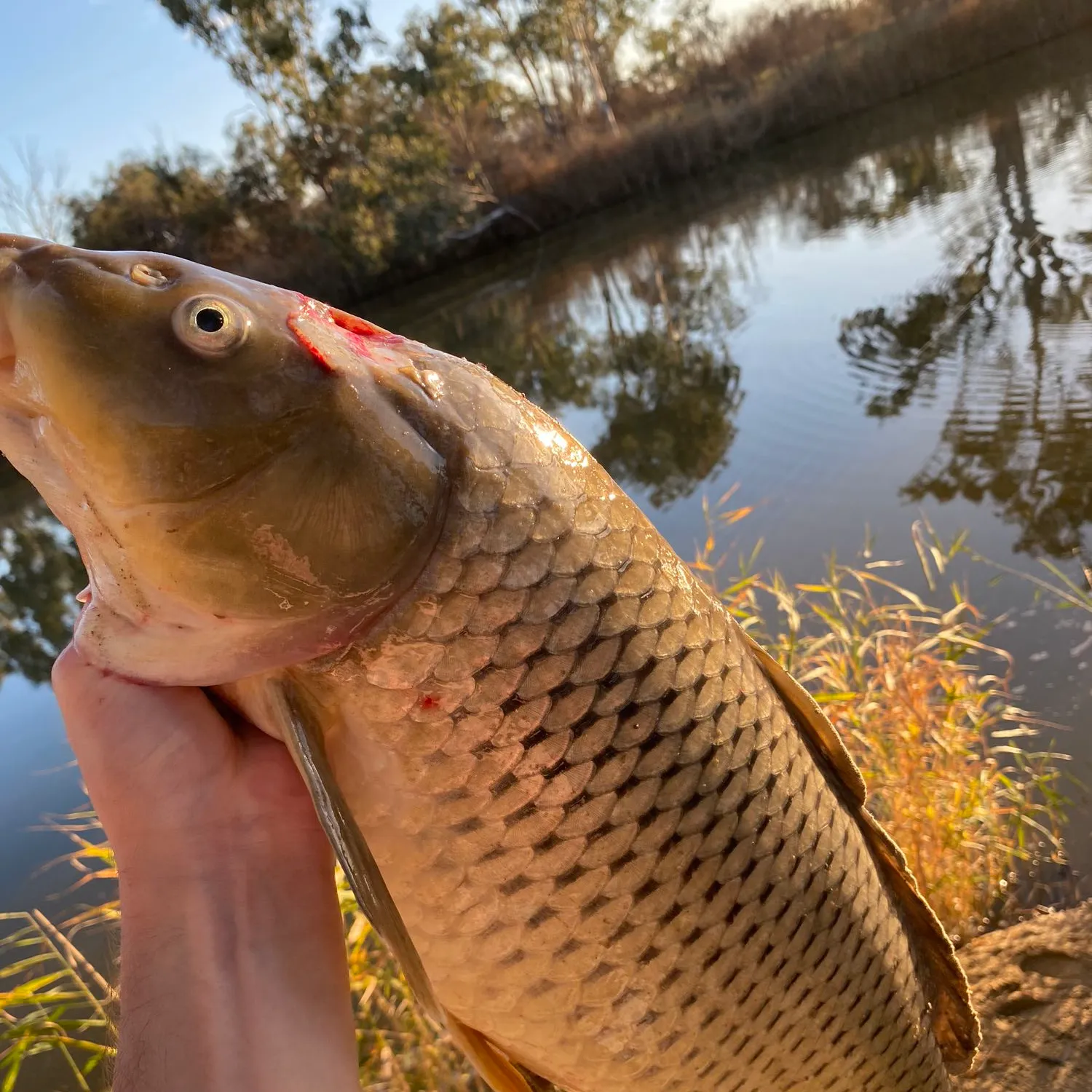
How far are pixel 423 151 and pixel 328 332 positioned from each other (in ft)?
75.8

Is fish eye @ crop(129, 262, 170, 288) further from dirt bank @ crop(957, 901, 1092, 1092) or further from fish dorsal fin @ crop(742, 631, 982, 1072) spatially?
dirt bank @ crop(957, 901, 1092, 1092)

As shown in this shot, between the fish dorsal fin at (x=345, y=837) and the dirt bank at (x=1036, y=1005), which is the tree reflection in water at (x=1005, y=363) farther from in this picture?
the fish dorsal fin at (x=345, y=837)

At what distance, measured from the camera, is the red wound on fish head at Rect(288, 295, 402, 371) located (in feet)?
3.17

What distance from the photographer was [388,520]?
976 millimetres

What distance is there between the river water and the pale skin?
240 cm

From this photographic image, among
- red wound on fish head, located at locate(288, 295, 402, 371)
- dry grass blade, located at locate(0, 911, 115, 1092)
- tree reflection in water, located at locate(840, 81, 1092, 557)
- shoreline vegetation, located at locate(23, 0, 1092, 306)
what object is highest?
shoreline vegetation, located at locate(23, 0, 1092, 306)

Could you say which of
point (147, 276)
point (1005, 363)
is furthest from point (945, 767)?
point (1005, 363)

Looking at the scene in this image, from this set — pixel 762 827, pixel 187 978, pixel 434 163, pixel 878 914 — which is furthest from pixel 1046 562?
pixel 434 163

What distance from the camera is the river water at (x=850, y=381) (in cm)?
416

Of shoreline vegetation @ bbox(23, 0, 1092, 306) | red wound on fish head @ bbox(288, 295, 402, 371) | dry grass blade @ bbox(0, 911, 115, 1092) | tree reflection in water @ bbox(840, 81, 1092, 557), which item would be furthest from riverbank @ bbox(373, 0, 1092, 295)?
red wound on fish head @ bbox(288, 295, 402, 371)

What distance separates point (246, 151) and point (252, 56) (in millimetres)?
2709

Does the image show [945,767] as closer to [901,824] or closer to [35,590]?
[901,824]

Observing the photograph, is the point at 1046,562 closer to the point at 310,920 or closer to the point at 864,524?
the point at 864,524

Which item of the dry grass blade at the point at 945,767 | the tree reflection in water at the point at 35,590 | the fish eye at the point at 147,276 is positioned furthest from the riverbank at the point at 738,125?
the fish eye at the point at 147,276
